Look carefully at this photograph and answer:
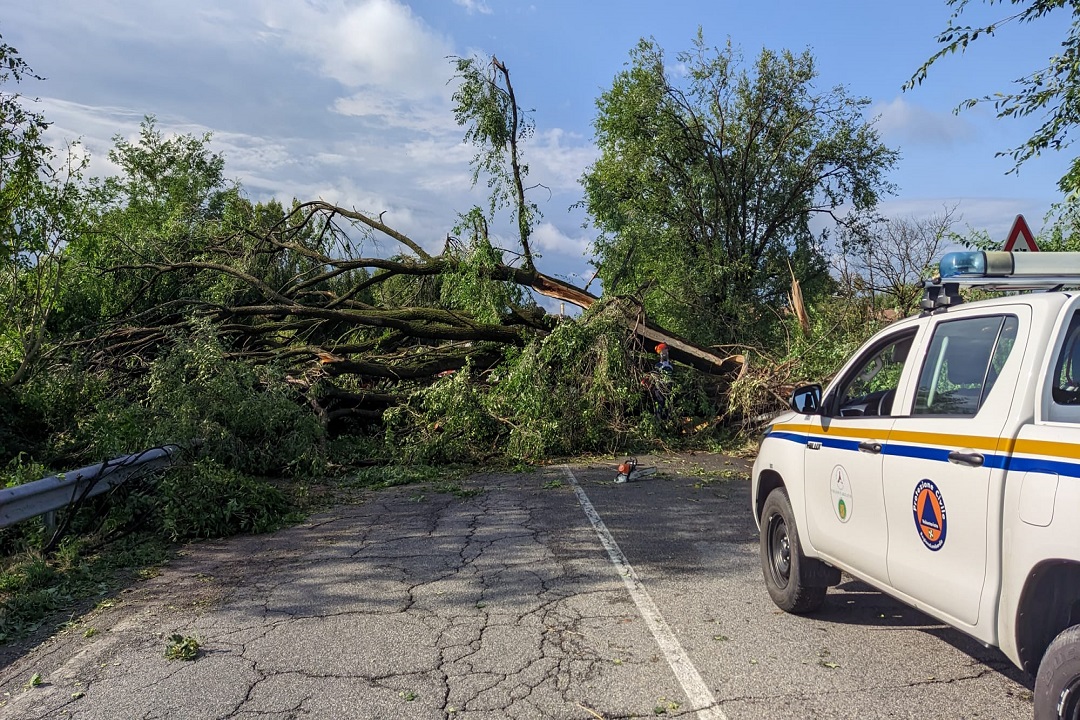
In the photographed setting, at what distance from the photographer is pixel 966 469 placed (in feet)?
11.5

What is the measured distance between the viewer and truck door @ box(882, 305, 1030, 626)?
3.45 metres

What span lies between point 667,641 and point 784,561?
1.21 m

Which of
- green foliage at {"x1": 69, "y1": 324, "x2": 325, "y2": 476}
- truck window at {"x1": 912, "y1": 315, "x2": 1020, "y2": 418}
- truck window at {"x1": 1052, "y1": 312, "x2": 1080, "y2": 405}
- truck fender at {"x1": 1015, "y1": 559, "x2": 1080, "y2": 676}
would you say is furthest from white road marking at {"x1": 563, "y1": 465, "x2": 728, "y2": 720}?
green foliage at {"x1": 69, "y1": 324, "x2": 325, "y2": 476}

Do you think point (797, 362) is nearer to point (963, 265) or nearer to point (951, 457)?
point (963, 265)

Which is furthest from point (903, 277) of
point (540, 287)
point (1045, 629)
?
point (1045, 629)

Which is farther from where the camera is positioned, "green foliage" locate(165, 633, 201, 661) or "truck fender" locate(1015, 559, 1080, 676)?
"green foliage" locate(165, 633, 201, 661)

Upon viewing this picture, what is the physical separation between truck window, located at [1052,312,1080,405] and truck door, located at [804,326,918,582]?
1.00 meters

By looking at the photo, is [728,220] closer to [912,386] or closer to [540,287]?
[540,287]

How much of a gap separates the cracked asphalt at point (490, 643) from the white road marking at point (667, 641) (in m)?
0.04

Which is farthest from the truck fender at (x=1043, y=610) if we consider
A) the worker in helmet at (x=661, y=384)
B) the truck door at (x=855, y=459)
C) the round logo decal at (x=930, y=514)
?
the worker in helmet at (x=661, y=384)

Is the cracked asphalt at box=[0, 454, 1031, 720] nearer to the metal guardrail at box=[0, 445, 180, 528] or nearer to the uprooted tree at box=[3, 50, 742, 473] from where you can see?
the metal guardrail at box=[0, 445, 180, 528]

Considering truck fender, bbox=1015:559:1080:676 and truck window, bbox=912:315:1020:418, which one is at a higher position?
truck window, bbox=912:315:1020:418

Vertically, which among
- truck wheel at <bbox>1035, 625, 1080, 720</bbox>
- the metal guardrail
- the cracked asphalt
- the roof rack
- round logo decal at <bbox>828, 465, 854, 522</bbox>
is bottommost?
the cracked asphalt

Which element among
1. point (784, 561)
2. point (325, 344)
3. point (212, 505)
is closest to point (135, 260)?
point (325, 344)
